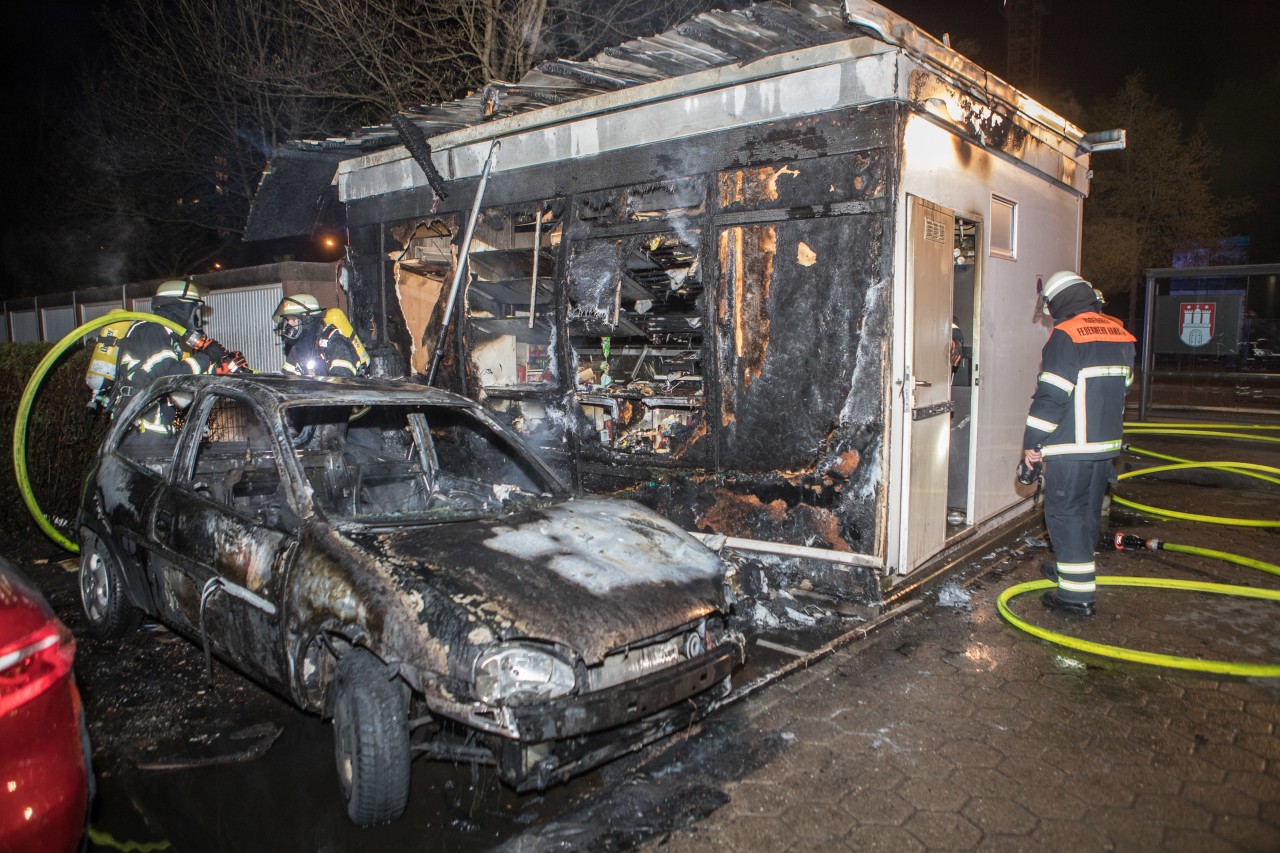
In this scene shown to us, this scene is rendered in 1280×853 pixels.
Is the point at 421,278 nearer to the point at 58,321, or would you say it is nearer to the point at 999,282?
the point at 999,282

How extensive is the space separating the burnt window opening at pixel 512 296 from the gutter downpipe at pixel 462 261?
0.12 m

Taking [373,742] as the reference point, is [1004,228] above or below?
above

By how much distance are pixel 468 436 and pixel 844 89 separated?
4.48 m

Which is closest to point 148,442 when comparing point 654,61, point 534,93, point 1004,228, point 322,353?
point 322,353

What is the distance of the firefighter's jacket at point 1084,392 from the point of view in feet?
16.2

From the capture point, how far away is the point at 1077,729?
3686 millimetres

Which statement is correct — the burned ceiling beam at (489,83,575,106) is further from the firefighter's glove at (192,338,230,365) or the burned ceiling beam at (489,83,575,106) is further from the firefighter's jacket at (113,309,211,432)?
the firefighter's jacket at (113,309,211,432)

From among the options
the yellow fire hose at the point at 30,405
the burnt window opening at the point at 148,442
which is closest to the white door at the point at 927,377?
the burnt window opening at the point at 148,442

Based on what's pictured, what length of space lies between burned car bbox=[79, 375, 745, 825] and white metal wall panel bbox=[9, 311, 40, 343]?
14531 mm

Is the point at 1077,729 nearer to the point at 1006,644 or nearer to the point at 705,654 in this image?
the point at 1006,644

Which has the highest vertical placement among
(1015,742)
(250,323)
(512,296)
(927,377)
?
(512,296)

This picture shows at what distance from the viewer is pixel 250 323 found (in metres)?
10.7

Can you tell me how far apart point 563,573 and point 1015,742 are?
2.21 metres

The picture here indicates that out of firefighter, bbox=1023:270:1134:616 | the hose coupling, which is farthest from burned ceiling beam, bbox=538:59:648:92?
the hose coupling
